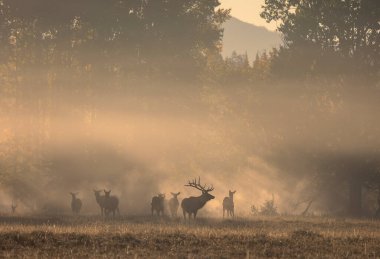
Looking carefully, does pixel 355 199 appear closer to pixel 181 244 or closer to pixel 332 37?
pixel 332 37

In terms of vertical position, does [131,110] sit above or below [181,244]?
above

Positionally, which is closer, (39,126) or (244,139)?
(244,139)

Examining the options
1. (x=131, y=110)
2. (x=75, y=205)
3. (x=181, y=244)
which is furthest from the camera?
(x=131, y=110)

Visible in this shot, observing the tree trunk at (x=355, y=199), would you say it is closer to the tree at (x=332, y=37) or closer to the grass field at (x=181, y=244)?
the tree at (x=332, y=37)

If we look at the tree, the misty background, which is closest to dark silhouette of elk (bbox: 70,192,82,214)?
the misty background

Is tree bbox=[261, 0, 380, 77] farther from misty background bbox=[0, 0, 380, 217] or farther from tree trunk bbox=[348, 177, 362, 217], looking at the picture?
tree trunk bbox=[348, 177, 362, 217]

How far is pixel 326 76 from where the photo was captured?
45.2 metres

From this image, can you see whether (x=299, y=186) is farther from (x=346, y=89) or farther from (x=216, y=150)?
(x=346, y=89)

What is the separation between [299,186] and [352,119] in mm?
11667

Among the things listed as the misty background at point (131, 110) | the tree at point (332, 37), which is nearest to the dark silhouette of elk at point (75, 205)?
the misty background at point (131, 110)

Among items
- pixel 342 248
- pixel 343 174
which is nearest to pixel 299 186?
pixel 343 174

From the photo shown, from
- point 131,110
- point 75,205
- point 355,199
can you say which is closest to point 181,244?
point 75,205

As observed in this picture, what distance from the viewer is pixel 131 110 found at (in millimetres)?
54625

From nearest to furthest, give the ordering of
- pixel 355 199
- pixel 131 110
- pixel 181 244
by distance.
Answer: pixel 181 244
pixel 355 199
pixel 131 110
